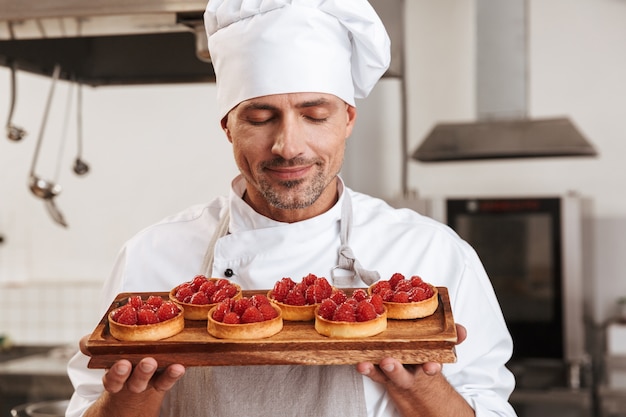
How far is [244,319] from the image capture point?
1398 millimetres

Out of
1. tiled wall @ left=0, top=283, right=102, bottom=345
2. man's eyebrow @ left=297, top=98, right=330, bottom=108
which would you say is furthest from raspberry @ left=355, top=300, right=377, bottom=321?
tiled wall @ left=0, top=283, right=102, bottom=345

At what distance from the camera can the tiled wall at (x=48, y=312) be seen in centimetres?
489

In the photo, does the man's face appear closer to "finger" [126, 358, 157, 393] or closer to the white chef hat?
the white chef hat

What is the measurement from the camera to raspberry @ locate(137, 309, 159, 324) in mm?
1405

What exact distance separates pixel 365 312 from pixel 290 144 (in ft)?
1.24

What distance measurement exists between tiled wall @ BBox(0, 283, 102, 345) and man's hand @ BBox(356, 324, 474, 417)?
3634 millimetres

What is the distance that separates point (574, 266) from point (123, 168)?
2677 millimetres

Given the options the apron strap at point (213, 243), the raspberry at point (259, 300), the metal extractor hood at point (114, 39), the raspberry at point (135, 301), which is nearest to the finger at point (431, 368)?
the raspberry at point (259, 300)

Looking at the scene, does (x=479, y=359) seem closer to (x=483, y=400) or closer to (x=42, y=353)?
(x=483, y=400)

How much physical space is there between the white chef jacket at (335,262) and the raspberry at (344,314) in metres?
0.32

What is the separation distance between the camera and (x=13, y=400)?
4.39m

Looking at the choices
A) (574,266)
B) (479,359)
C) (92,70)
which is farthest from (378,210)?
(574,266)

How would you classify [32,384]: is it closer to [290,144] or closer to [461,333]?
[290,144]

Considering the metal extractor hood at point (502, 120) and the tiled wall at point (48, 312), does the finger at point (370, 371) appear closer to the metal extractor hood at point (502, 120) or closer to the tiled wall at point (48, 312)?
the metal extractor hood at point (502, 120)
